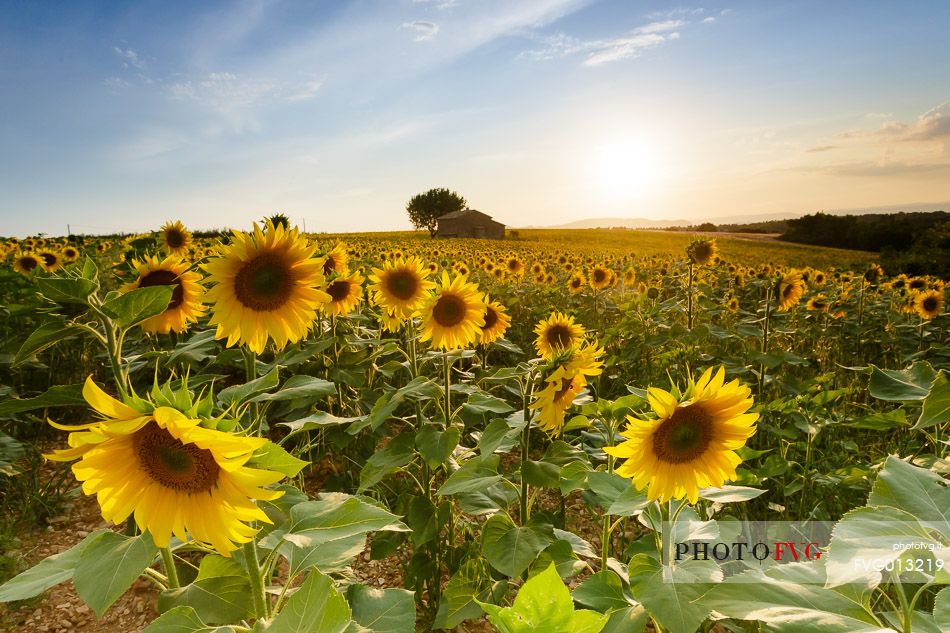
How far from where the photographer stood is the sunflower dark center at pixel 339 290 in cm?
394

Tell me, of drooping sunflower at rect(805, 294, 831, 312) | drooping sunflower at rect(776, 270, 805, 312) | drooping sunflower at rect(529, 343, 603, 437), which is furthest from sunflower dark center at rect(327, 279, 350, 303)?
drooping sunflower at rect(805, 294, 831, 312)

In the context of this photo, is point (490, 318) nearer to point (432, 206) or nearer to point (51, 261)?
point (51, 261)

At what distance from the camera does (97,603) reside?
1.06 m

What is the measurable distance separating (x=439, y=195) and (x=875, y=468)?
230 feet

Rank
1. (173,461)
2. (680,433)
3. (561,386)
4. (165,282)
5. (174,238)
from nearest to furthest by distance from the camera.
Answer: (173,461) → (680,433) → (561,386) → (165,282) → (174,238)

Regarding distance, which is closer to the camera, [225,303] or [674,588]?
[674,588]

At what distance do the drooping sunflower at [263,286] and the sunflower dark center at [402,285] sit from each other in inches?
49.5

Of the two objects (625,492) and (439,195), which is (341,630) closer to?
(625,492)

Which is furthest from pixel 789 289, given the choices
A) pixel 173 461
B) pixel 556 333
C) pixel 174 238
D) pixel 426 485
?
pixel 174 238

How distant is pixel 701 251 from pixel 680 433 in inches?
201

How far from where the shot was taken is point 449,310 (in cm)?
339

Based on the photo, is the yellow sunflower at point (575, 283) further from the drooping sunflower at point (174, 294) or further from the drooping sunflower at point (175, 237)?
the drooping sunflower at point (174, 294)

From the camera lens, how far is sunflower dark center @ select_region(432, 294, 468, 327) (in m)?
3.37

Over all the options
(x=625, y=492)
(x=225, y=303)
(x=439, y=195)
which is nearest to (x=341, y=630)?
(x=625, y=492)
